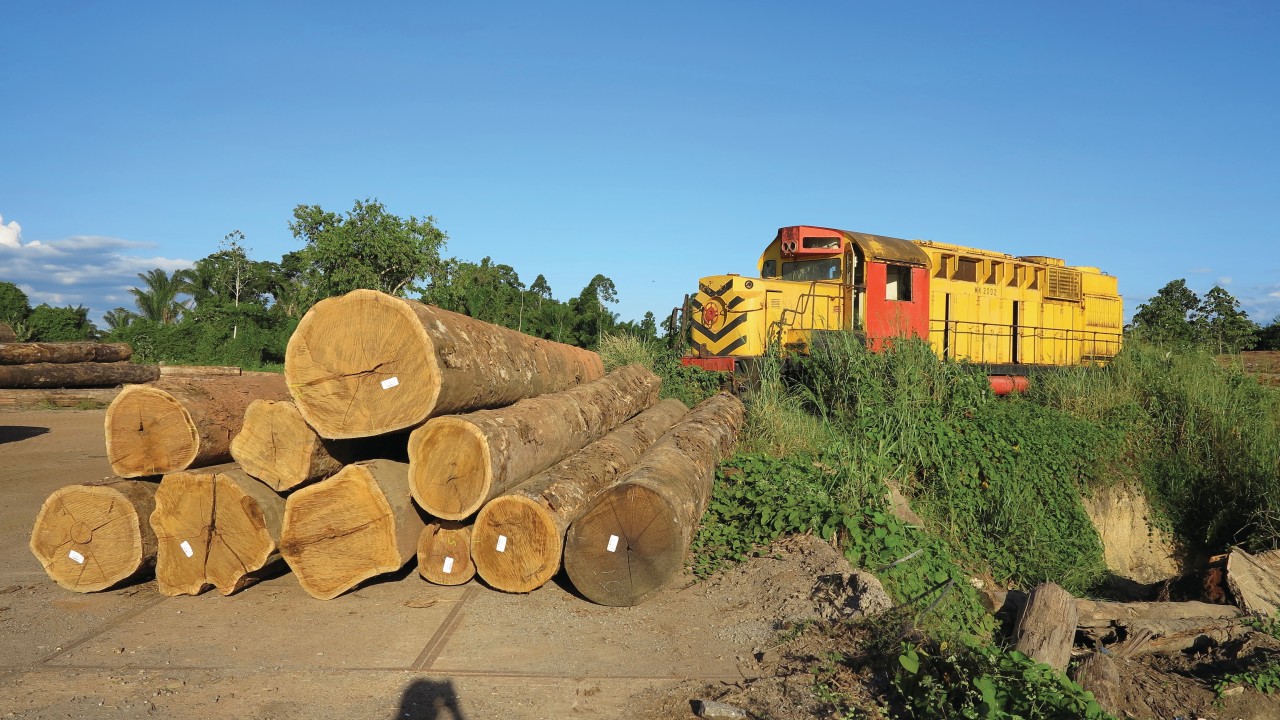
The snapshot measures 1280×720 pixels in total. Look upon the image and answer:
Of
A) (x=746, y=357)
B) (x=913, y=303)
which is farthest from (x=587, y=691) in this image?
(x=913, y=303)

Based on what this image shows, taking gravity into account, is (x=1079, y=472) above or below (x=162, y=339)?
below

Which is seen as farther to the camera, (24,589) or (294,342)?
(24,589)

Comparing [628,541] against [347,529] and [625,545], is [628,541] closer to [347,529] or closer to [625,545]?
[625,545]

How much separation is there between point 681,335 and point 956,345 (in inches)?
197

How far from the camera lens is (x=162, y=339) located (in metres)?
31.9

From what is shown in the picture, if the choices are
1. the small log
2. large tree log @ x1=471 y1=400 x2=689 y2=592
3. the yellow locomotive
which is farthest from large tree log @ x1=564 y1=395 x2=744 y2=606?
the yellow locomotive

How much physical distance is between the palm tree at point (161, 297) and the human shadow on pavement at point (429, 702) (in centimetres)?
4229

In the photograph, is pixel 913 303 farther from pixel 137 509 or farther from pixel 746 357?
pixel 137 509

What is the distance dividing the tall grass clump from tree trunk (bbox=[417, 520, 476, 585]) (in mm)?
8927

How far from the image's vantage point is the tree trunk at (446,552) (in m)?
5.69

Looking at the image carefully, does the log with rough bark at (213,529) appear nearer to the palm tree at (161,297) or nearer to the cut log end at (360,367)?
the cut log end at (360,367)

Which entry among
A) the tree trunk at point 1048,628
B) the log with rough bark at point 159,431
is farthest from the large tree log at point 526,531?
the tree trunk at point 1048,628

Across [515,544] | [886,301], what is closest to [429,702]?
[515,544]

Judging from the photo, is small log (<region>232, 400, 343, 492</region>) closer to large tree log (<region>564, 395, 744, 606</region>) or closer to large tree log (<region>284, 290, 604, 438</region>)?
large tree log (<region>284, 290, 604, 438</region>)
